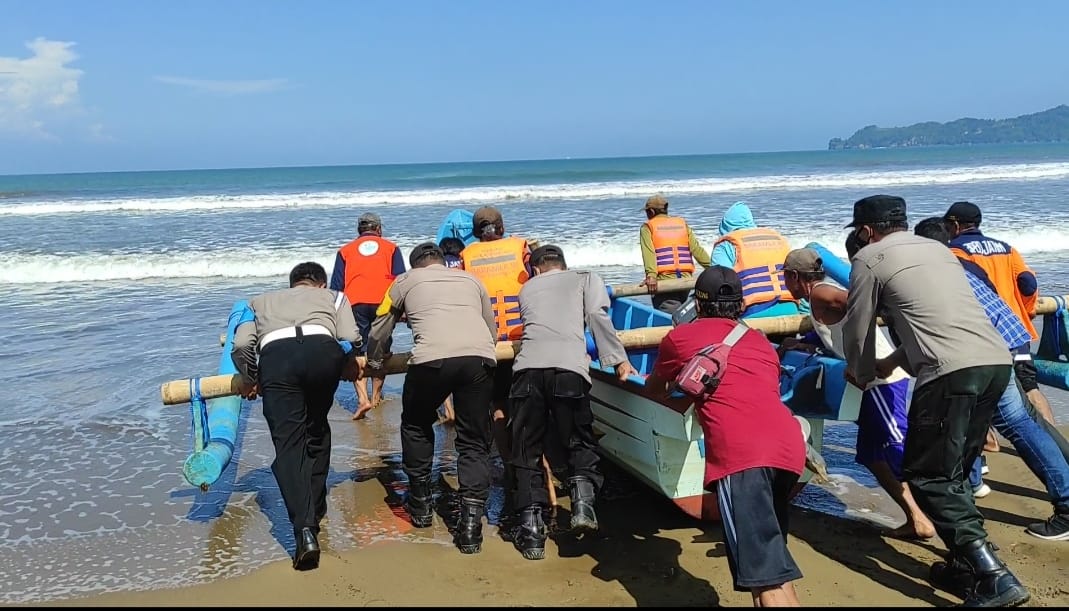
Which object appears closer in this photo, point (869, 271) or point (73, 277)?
point (869, 271)

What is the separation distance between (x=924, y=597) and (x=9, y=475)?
5.92 m

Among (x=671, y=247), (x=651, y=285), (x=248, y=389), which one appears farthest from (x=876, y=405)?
(x=671, y=247)

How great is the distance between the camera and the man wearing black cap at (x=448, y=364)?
4.61m

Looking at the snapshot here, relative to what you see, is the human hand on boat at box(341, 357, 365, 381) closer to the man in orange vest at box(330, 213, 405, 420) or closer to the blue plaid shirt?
the man in orange vest at box(330, 213, 405, 420)

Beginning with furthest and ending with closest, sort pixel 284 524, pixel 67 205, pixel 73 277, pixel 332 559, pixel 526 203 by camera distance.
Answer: pixel 67 205 < pixel 526 203 < pixel 73 277 < pixel 284 524 < pixel 332 559

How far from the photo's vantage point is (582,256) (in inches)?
691

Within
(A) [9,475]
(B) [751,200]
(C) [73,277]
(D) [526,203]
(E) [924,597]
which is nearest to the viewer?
(E) [924,597]

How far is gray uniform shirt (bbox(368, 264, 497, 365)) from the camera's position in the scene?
4.60 metres

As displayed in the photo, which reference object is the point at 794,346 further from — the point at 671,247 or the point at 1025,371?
the point at 671,247

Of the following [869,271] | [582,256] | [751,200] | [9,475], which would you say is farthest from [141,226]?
[869,271]

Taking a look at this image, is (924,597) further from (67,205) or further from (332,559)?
(67,205)

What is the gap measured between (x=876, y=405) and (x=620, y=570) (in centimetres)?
154

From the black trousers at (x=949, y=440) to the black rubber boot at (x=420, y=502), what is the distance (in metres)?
2.64

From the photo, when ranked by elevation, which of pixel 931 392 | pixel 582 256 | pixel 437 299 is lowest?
pixel 582 256
